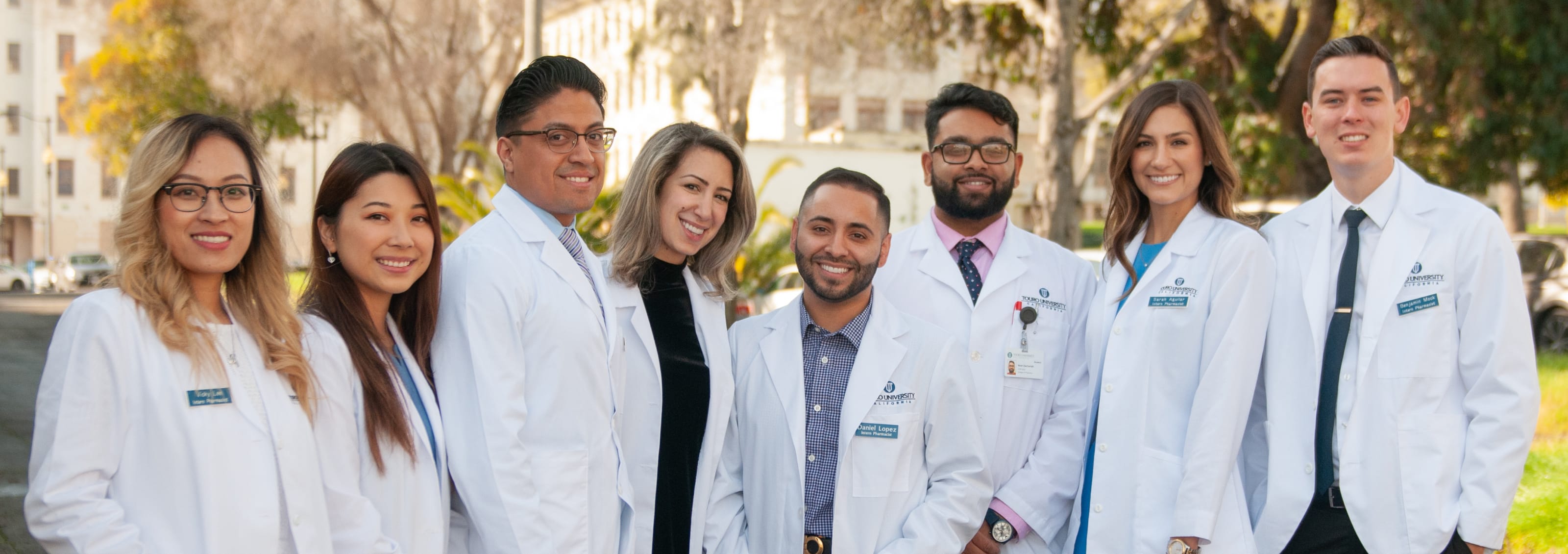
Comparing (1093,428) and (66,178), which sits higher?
(66,178)

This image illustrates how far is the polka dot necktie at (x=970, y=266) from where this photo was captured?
407 cm

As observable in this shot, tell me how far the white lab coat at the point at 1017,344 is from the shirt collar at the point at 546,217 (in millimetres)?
1095

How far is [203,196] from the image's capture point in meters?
2.80

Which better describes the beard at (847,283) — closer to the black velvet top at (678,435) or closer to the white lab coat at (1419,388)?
the black velvet top at (678,435)

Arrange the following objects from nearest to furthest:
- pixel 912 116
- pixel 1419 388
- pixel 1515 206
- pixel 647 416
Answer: pixel 1419 388
pixel 647 416
pixel 1515 206
pixel 912 116

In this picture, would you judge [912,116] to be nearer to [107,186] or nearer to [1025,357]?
[107,186]

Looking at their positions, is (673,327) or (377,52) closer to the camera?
(673,327)

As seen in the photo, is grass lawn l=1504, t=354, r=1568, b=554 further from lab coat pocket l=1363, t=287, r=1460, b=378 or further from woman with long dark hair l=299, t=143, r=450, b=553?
woman with long dark hair l=299, t=143, r=450, b=553

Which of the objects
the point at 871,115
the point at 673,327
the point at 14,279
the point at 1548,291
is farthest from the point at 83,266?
the point at 673,327

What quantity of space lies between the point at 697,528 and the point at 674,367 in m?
0.49

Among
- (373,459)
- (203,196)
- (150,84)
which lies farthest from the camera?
(150,84)

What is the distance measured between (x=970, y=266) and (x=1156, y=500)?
1055mm

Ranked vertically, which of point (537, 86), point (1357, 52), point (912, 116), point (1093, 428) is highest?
point (912, 116)

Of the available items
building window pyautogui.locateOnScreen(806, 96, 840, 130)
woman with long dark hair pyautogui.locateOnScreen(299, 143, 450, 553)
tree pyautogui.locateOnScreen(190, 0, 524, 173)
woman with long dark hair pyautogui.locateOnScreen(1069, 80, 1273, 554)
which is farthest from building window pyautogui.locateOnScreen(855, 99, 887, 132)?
woman with long dark hair pyautogui.locateOnScreen(299, 143, 450, 553)
